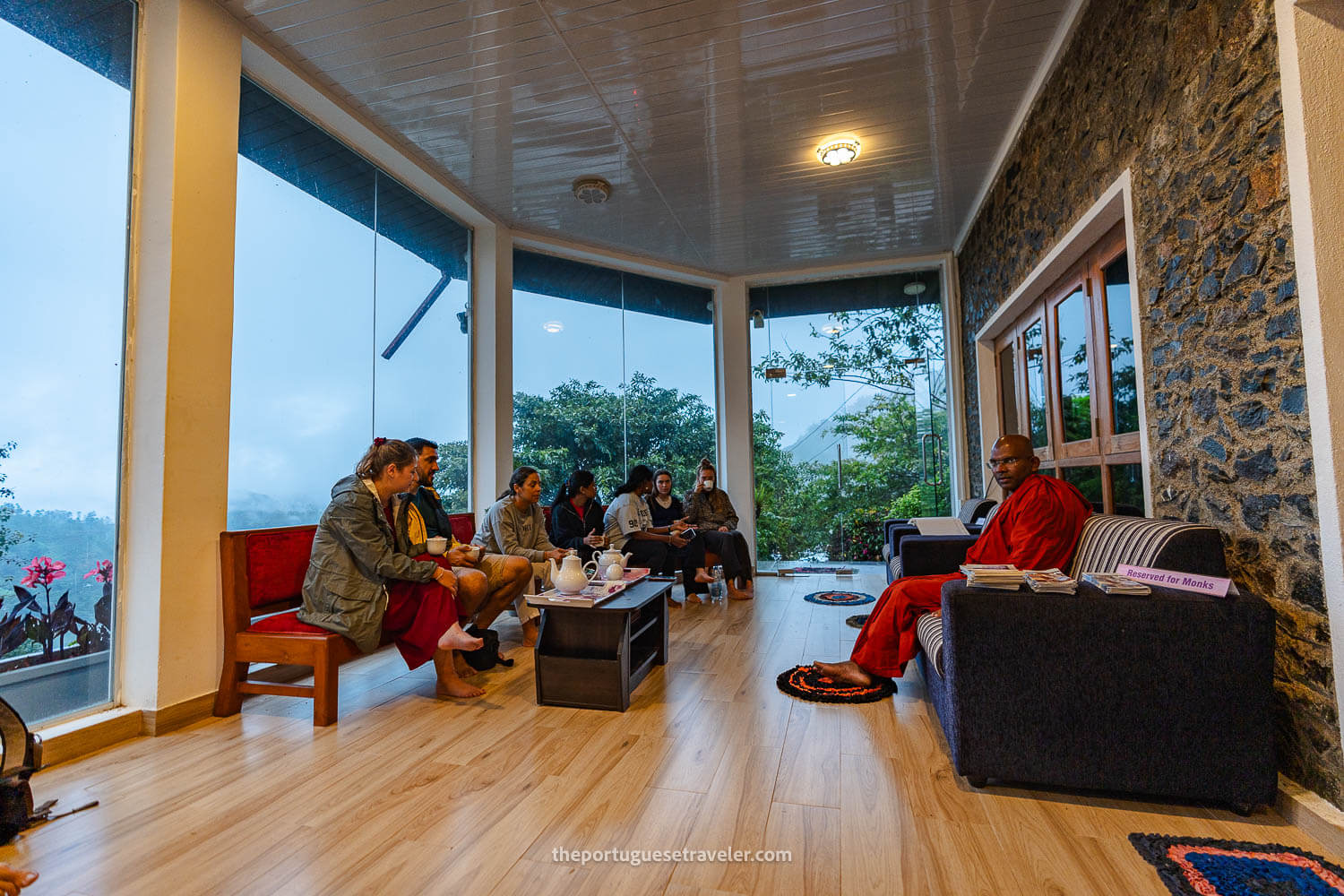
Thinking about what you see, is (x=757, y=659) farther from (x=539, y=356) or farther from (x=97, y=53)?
(x=97, y=53)

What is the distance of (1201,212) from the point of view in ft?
7.06

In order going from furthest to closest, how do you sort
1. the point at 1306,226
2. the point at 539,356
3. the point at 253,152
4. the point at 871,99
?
1. the point at 539,356
2. the point at 871,99
3. the point at 253,152
4. the point at 1306,226

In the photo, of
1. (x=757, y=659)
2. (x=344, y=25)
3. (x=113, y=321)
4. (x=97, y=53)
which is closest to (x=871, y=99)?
(x=344, y=25)

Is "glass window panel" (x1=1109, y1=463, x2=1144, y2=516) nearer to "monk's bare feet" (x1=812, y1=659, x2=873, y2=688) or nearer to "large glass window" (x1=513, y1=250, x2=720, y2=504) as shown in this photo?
"monk's bare feet" (x1=812, y1=659, x2=873, y2=688)

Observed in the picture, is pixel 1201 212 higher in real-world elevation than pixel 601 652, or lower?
higher

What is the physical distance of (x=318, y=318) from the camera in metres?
3.68

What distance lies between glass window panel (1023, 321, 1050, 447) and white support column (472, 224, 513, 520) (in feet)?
13.2

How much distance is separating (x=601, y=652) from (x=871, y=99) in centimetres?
347

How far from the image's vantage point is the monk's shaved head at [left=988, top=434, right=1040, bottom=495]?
2963 millimetres

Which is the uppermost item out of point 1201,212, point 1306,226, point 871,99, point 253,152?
point 871,99

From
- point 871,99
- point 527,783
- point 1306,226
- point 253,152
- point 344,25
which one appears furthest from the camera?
point 871,99

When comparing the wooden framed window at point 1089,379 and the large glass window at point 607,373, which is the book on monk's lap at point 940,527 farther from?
the large glass window at point 607,373

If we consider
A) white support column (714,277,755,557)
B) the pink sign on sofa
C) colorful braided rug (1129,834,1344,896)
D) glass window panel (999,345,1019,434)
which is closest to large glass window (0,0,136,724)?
colorful braided rug (1129,834,1344,896)

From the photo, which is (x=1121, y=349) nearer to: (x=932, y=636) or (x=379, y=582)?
(x=932, y=636)
